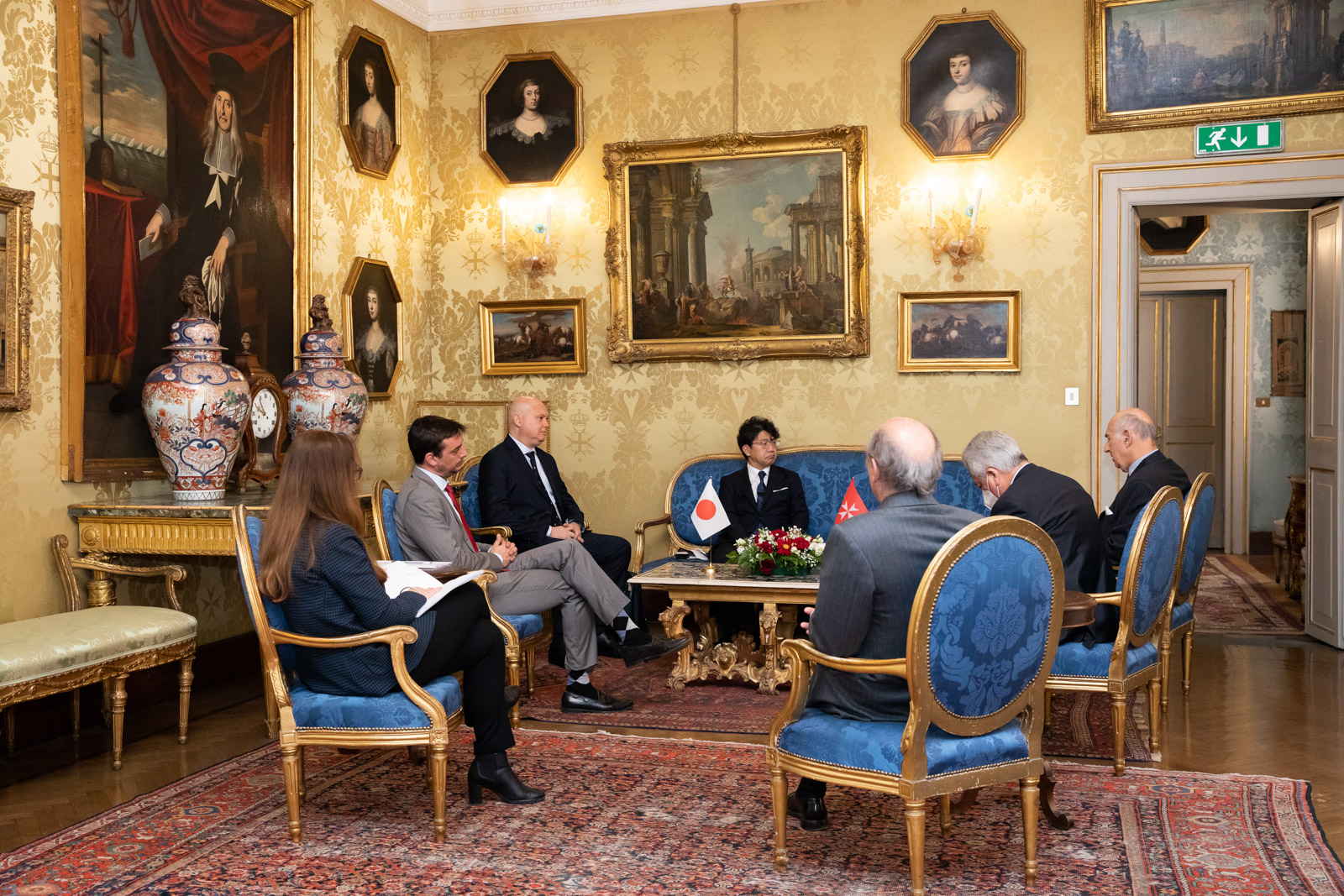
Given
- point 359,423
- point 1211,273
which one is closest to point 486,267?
point 359,423

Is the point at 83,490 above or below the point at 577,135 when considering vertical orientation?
below

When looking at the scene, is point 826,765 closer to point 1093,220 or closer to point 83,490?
point 83,490

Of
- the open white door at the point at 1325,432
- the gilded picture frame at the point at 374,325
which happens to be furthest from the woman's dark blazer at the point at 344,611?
the open white door at the point at 1325,432

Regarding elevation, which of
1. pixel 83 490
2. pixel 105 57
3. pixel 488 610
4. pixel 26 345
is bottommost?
pixel 488 610

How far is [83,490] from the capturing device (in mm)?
5406

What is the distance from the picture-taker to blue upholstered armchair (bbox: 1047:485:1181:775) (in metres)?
4.46

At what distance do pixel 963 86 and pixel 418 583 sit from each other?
5256mm

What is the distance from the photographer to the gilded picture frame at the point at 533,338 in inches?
322

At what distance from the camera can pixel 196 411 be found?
17.4 feet

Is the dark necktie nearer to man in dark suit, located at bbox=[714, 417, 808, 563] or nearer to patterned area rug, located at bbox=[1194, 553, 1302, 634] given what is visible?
man in dark suit, located at bbox=[714, 417, 808, 563]

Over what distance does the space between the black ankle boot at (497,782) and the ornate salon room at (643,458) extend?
16 millimetres

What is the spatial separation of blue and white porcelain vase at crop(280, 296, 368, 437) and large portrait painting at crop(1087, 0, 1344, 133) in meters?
4.91

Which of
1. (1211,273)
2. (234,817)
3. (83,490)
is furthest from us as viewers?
(1211,273)

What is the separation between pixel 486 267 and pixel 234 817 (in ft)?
16.6
